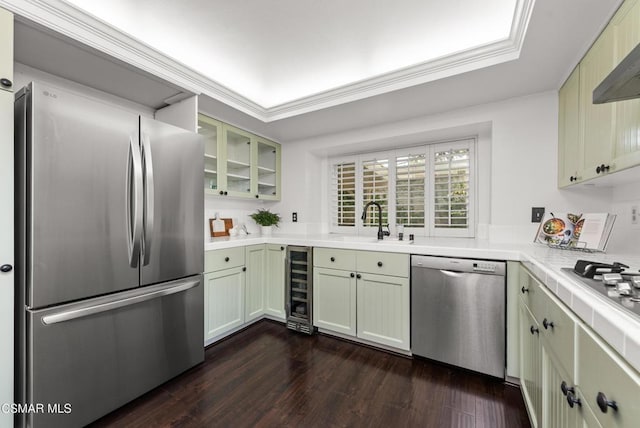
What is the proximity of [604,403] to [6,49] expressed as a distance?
252 centimetres

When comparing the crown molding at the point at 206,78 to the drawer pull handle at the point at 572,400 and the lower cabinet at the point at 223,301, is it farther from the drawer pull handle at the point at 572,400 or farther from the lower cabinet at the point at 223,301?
the drawer pull handle at the point at 572,400

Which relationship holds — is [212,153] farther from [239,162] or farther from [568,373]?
[568,373]

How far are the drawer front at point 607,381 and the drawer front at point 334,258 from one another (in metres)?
1.67

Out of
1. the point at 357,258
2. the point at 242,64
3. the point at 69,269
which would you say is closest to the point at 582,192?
the point at 357,258

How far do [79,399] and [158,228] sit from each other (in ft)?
3.13

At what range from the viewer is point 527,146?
2.24 m

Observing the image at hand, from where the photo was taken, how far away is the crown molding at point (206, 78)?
1388 millimetres

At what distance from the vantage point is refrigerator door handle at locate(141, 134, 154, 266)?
165 cm

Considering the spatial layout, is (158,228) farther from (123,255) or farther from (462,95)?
(462,95)

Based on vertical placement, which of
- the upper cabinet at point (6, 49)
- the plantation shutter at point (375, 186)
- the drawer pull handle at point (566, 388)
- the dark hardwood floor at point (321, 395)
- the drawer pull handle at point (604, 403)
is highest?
the upper cabinet at point (6, 49)

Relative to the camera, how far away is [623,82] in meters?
0.89

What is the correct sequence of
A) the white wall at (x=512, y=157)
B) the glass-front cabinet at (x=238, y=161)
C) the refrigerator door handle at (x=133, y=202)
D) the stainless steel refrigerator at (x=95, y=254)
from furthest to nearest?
the glass-front cabinet at (x=238, y=161)
the white wall at (x=512, y=157)
the refrigerator door handle at (x=133, y=202)
the stainless steel refrigerator at (x=95, y=254)

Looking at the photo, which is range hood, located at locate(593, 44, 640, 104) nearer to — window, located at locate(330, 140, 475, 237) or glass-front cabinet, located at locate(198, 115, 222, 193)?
window, located at locate(330, 140, 475, 237)

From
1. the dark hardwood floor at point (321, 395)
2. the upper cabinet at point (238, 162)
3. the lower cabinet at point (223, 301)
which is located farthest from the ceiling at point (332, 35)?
the dark hardwood floor at point (321, 395)
